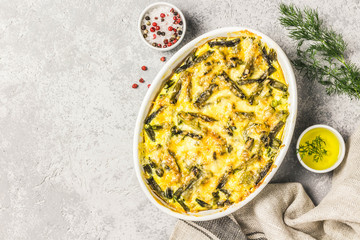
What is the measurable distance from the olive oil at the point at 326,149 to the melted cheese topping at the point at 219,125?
42 cm

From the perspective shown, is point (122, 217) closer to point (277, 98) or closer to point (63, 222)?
point (63, 222)

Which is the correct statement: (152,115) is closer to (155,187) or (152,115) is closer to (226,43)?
(155,187)

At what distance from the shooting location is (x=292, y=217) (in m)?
3.30

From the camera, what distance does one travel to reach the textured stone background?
3391 millimetres

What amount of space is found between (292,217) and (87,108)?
2.15 meters

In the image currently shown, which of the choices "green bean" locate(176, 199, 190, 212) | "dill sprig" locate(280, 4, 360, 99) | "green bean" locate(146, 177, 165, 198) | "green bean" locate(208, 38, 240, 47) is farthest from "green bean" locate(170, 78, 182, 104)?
"dill sprig" locate(280, 4, 360, 99)

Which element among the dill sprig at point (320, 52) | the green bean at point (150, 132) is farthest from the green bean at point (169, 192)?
the dill sprig at point (320, 52)

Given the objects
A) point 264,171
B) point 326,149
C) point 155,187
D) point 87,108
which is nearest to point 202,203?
point 155,187

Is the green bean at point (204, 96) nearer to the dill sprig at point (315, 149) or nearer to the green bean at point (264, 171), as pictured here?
the green bean at point (264, 171)

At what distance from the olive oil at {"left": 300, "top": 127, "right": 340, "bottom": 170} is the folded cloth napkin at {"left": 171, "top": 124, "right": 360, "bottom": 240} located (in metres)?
0.13

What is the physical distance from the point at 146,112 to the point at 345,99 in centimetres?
185

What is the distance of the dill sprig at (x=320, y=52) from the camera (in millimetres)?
3246

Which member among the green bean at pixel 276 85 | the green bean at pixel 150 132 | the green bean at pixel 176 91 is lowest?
the green bean at pixel 150 132

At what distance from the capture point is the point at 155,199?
2.98 m
